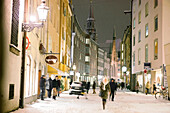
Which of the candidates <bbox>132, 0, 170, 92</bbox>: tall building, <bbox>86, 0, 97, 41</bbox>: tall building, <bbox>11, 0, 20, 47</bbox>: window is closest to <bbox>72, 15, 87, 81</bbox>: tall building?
<bbox>132, 0, 170, 92</bbox>: tall building

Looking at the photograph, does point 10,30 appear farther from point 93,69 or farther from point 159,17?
point 93,69

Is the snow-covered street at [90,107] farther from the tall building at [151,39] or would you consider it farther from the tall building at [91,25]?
the tall building at [91,25]

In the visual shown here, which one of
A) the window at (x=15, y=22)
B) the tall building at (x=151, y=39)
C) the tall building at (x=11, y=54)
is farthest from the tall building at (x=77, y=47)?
the window at (x=15, y=22)

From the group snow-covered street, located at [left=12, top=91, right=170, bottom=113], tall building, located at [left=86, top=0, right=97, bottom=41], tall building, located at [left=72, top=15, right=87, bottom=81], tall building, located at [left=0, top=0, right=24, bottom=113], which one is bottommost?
snow-covered street, located at [left=12, top=91, right=170, bottom=113]

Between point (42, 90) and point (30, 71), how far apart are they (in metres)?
2.68

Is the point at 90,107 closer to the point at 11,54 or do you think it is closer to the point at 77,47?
the point at 11,54

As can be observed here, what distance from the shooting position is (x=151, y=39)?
38969 mm

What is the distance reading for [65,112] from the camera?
1492 centimetres

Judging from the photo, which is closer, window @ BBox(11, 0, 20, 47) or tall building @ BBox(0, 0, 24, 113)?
tall building @ BBox(0, 0, 24, 113)

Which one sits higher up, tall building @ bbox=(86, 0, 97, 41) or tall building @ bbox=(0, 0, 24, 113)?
tall building @ bbox=(86, 0, 97, 41)

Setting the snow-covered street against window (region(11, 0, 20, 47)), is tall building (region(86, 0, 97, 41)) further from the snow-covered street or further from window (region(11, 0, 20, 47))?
window (region(11, 0, 20, 47))

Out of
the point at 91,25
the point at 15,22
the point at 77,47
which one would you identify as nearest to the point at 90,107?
the point at 15,22

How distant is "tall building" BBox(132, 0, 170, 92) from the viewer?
33.3 meters

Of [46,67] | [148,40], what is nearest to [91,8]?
[148,40]
